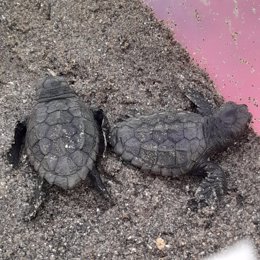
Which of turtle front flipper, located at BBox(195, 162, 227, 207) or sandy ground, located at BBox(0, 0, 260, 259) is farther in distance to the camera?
turtle front flipper, located at BBox(195, 162, 227, 207)

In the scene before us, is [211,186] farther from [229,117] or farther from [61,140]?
[61,140]

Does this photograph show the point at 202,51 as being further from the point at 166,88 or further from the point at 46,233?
the point at 46,233

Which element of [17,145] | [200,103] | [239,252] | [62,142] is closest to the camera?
[239,252]

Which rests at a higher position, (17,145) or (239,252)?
(239,252)

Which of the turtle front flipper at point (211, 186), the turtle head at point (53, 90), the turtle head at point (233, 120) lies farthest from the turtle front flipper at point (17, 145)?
the turtle head at point (233, 120)

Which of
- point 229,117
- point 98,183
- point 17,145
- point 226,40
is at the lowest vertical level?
point 17,145

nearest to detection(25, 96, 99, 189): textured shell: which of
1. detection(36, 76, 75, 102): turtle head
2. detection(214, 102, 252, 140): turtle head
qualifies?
detection(36, 76, 75, 102): turtle head

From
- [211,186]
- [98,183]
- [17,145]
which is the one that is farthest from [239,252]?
[17,145]

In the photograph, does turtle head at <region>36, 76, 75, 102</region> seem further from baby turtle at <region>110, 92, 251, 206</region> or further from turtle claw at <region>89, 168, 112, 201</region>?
turtle claw at <region>89, 168, 112, 201</region>
